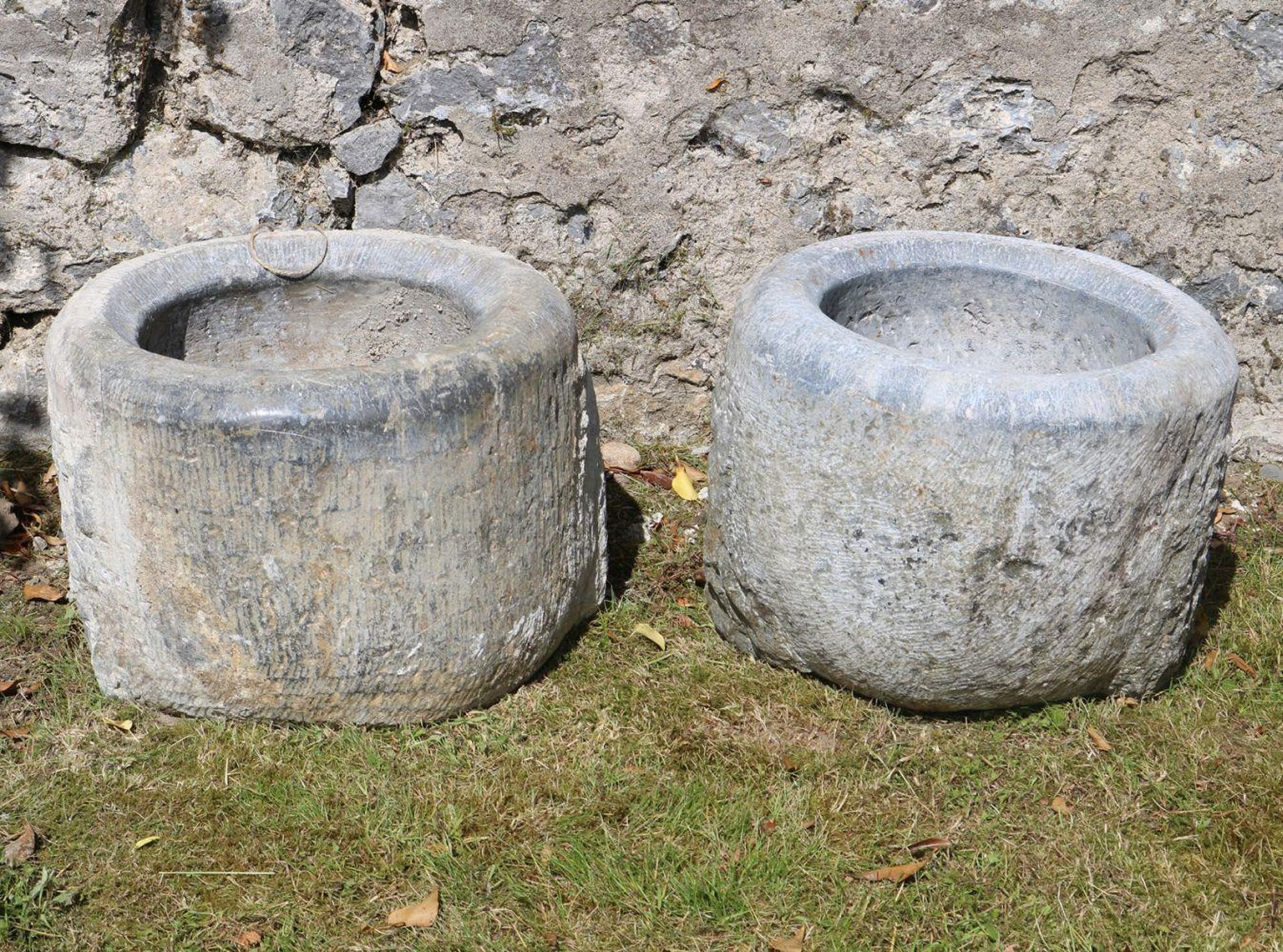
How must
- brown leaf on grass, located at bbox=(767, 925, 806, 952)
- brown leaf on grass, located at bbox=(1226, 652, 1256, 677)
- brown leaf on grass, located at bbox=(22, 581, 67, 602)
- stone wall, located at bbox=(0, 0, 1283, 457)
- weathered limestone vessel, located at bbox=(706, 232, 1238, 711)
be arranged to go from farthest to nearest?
stone wall, located at bbox=(0, 0, 1283, 457) < brown leaf on grass, located at bbox=(22, 581, 67, 602) < brown leaf on grass, located at bbox=(1226, 652, 1256, 677) < weathered limestone vessel, located at bbox=(706, 232, 1238, 711) < brown leaf on grass, located at bbox=(767, 925, 806, 952)

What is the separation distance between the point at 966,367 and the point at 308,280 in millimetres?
1434

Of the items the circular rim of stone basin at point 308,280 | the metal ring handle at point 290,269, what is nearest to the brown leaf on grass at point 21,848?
the circular rim of stone basin at point 308,280

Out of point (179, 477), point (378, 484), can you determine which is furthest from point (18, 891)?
point (378, 484)

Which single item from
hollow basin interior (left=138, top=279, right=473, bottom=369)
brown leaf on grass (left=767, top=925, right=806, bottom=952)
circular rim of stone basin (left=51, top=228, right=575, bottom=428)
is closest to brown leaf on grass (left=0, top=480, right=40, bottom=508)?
hollow basin interior (left=138, top=279, right=473, bottom=369)

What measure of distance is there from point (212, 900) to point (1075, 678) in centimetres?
165

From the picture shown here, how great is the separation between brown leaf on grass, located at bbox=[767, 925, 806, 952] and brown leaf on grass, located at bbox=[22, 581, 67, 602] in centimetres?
177

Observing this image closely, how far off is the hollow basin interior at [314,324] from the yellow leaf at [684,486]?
30.8 inches

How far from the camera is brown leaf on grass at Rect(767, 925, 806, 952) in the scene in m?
2.20

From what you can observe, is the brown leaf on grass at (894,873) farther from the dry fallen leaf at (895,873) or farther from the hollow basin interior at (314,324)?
the hollow basin interior at (314,324)

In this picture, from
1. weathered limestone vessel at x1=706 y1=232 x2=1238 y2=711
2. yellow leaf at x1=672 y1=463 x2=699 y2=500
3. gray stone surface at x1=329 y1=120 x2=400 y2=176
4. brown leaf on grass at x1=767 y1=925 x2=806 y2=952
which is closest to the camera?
brown leaf on grass at x1=767 y1=925 x2=806 y2=952

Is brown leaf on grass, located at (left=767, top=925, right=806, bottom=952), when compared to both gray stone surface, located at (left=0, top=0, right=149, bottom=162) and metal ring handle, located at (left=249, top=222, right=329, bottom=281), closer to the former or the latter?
metal ring handle, located at (left=249, top=222, right=329, bottom=281)

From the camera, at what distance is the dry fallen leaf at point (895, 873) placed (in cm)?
233

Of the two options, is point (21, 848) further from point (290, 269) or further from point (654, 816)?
point (290, 269)

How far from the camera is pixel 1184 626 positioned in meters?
2.66
